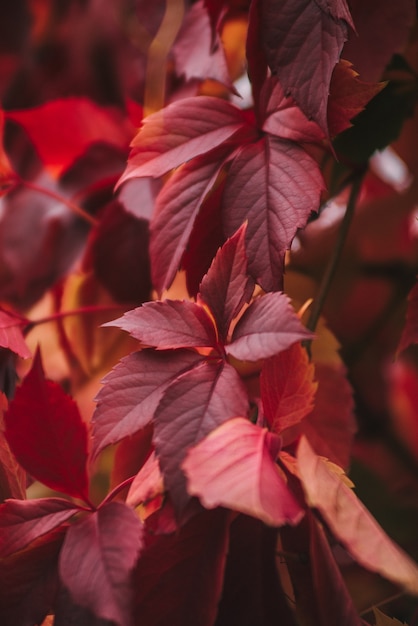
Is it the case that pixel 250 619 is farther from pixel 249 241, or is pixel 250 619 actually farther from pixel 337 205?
pixel 337 205

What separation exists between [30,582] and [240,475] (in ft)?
0.34

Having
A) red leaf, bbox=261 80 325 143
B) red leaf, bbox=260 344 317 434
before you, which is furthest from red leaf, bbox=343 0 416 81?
red leaf, bbox=260 344 317 434

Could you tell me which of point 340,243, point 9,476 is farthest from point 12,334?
point 340,243

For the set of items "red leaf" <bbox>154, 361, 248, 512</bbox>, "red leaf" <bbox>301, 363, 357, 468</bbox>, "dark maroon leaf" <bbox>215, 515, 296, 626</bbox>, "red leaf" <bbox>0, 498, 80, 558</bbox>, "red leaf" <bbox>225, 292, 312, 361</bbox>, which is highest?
"red leaf" <bbox>225, 292, 312, 361</bbox>

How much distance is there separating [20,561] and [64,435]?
50 millimetres

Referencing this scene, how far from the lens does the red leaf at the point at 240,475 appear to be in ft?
0.65

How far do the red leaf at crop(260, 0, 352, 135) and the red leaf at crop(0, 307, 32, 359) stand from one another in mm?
165

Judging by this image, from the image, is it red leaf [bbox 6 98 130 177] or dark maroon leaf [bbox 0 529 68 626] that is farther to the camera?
red leaf [bbox 6 98 130 177]

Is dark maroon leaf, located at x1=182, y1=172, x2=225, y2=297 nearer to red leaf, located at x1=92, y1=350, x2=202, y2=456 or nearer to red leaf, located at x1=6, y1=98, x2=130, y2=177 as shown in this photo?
red leaf, located at x1=92, y1=350, x2=202, y2=456

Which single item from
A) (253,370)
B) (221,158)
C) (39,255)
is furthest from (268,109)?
(39,255)

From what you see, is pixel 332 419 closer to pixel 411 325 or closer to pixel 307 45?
pixel 411 325

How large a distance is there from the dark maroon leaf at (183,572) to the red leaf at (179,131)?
5.9 inches

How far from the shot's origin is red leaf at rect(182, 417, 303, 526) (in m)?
0.20

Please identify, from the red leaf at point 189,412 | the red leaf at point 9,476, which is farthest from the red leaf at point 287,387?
the red leaf at point 9,476
